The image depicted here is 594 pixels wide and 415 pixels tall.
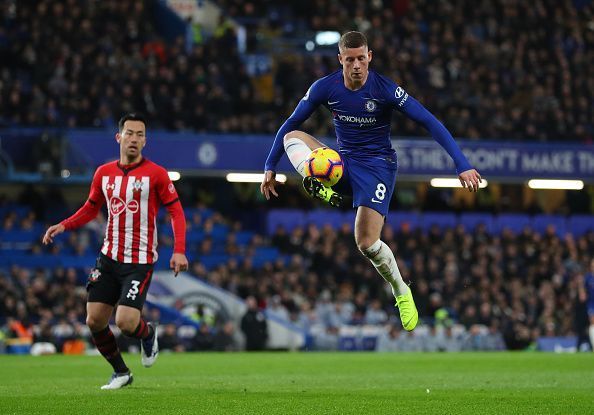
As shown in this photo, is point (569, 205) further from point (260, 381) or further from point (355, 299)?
point (260, 381)

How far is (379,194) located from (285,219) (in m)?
19.2

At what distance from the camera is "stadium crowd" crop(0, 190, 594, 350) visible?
74.1 feet

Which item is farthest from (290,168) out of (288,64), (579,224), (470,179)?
(470,179)

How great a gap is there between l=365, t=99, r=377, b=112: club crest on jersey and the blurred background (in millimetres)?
13503

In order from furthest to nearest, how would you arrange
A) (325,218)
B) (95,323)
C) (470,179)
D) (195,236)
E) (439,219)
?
(439,219), (325,218), (195,236), (95,323), (470,179)

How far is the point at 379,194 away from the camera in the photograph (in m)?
9.32

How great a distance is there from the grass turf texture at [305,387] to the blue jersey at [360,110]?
6.64 ft

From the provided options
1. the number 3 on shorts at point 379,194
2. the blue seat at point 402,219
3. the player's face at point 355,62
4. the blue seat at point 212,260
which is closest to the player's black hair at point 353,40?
the player's face at point 355,62

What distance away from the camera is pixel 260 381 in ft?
38.4

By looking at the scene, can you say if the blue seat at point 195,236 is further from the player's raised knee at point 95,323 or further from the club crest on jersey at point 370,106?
the club crest on jersey at point 370,106

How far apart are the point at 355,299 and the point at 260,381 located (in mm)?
13620

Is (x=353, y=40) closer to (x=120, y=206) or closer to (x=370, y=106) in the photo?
(x=370, y=106)

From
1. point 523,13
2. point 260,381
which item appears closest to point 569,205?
point 523,13

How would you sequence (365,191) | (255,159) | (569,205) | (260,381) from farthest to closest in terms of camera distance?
1. (569,205)
2. (255,159)
3. (260,381)
4. (365,191)
